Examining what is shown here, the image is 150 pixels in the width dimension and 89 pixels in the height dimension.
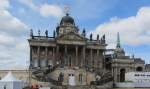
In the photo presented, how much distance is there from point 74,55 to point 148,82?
56.0 ft

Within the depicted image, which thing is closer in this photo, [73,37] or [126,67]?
[73,37]

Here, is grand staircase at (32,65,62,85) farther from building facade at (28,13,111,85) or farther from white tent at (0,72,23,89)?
white tent at (0,72,23,89)

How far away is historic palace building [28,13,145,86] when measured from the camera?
77.7m

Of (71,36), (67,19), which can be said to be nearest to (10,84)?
(71,36)

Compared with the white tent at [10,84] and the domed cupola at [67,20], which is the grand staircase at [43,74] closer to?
the white tent at [10,84]

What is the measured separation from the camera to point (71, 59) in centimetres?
8706

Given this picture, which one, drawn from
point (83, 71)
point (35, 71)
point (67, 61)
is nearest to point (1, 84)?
point (35, 71)

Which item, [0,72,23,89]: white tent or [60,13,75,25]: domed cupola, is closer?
[0,72,23,89]: white tent

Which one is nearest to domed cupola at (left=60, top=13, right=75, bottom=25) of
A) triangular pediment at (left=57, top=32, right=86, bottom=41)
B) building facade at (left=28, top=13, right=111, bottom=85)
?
building facade at (left=28, top=13, right=111, bottom=85)

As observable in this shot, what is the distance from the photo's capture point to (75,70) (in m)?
78.4

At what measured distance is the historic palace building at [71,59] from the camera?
255 feet

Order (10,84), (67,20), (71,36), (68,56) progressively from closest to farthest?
(10,84) < (71,36) < (68,56) < (67,20)

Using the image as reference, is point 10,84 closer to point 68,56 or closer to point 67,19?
point 68,56

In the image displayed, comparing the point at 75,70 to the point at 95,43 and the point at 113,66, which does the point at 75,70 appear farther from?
the point at 113,66
